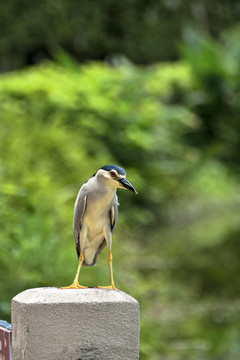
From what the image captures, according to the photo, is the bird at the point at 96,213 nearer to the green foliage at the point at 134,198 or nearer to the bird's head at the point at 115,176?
the bird's head at the point at 115,176

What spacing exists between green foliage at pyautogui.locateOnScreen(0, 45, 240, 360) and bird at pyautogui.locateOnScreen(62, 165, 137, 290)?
2525 mm

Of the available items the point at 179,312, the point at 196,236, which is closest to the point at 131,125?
the point at 196,236

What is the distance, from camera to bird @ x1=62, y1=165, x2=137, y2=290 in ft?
11.0

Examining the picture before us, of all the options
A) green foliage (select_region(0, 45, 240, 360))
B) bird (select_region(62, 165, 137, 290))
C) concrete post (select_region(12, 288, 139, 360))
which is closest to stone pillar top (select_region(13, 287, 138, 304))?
concrete post (select_region(12, 288, 139, 360))

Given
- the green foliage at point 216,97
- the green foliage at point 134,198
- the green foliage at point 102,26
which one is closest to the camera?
the green foliage at point 134,198

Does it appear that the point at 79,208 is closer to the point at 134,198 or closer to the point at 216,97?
the point at 134,198

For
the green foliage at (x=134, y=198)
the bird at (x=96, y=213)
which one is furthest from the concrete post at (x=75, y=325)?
the green foliage at (x=134, y=198)

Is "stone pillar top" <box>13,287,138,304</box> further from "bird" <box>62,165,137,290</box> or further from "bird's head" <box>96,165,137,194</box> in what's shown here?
"bird's head" <box>96,165,137,194</box>

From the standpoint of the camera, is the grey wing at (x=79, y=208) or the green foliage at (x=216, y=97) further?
the green foliage at (x=216, y=97)

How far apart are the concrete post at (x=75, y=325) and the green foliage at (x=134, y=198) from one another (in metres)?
2.81

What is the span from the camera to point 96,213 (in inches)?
138

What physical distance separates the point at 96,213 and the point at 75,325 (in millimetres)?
520

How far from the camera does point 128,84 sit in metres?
17.2

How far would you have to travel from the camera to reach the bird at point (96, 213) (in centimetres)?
335
